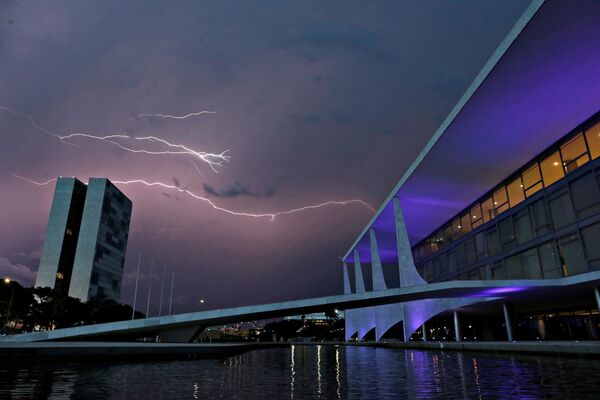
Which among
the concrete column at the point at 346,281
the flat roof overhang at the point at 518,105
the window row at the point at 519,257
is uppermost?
the flat roof overhang at the point at 518,105

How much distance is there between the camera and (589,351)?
15.9 meters

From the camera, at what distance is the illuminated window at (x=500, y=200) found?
32375mm

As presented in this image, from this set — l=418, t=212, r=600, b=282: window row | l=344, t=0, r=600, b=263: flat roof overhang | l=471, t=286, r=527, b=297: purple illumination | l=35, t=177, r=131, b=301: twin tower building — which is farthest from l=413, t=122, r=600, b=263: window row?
l=35, t=177, r=131, b=301: twin tower building

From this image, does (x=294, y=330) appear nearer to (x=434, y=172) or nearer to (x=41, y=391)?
(x=434, y=172)

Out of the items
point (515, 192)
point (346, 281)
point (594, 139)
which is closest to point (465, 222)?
point (515, 192)

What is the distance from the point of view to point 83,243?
107 m

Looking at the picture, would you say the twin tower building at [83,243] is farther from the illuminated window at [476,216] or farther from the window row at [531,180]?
the illuminated window at [476,216]

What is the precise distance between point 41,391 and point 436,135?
85.3ft

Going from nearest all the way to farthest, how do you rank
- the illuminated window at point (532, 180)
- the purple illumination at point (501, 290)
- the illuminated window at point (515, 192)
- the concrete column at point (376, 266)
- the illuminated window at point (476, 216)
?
the purple illumination at point (501, 290), the illuminated window at point (532, 180), the illuminated window at point (515, 192), the illuminated window at point (476, 216), the concrete column at point (376, 266)

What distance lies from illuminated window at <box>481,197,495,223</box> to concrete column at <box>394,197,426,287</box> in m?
7.78

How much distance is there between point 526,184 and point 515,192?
5.11 ft

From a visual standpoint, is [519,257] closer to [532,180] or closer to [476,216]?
[532,180]

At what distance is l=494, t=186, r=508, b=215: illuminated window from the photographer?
1275 inches

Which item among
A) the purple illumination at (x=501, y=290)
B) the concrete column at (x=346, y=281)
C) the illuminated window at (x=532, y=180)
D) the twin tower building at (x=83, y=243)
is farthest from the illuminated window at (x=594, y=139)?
the twin tower building at (x=83, y=243)
